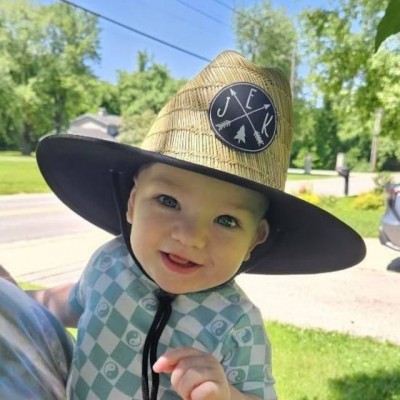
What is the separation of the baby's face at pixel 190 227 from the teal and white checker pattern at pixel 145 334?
54 millimetres

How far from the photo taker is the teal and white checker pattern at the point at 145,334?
1088 mm

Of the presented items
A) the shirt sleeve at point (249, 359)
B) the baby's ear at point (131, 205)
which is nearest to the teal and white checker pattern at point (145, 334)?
the shirt sleeve at point (249, 359)

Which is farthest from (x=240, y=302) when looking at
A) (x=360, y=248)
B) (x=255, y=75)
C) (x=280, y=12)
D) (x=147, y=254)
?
(x=280, y=12)

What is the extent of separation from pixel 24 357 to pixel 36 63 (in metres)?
43.3

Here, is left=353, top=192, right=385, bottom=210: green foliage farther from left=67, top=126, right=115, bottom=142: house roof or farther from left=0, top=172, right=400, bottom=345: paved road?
left=0, top=172, right=400, bottom=345: paved road

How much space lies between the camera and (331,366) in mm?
4312

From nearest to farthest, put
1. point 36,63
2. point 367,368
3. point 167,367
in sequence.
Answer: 1. point 167,367
2. point 367,368
3. point 36,63

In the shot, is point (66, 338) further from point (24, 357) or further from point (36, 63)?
point (36, 63)

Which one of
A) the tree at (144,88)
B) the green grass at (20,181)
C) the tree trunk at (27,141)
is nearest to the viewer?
the green grass at (20,181)

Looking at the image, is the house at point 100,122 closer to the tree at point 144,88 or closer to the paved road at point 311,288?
the tree at point 144,88

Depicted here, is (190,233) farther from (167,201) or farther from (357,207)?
(357,207)

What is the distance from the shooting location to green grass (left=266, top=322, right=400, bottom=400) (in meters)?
3.85

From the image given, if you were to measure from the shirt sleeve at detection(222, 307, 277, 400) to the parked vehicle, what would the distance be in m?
7.59

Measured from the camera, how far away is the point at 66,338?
1199mm
